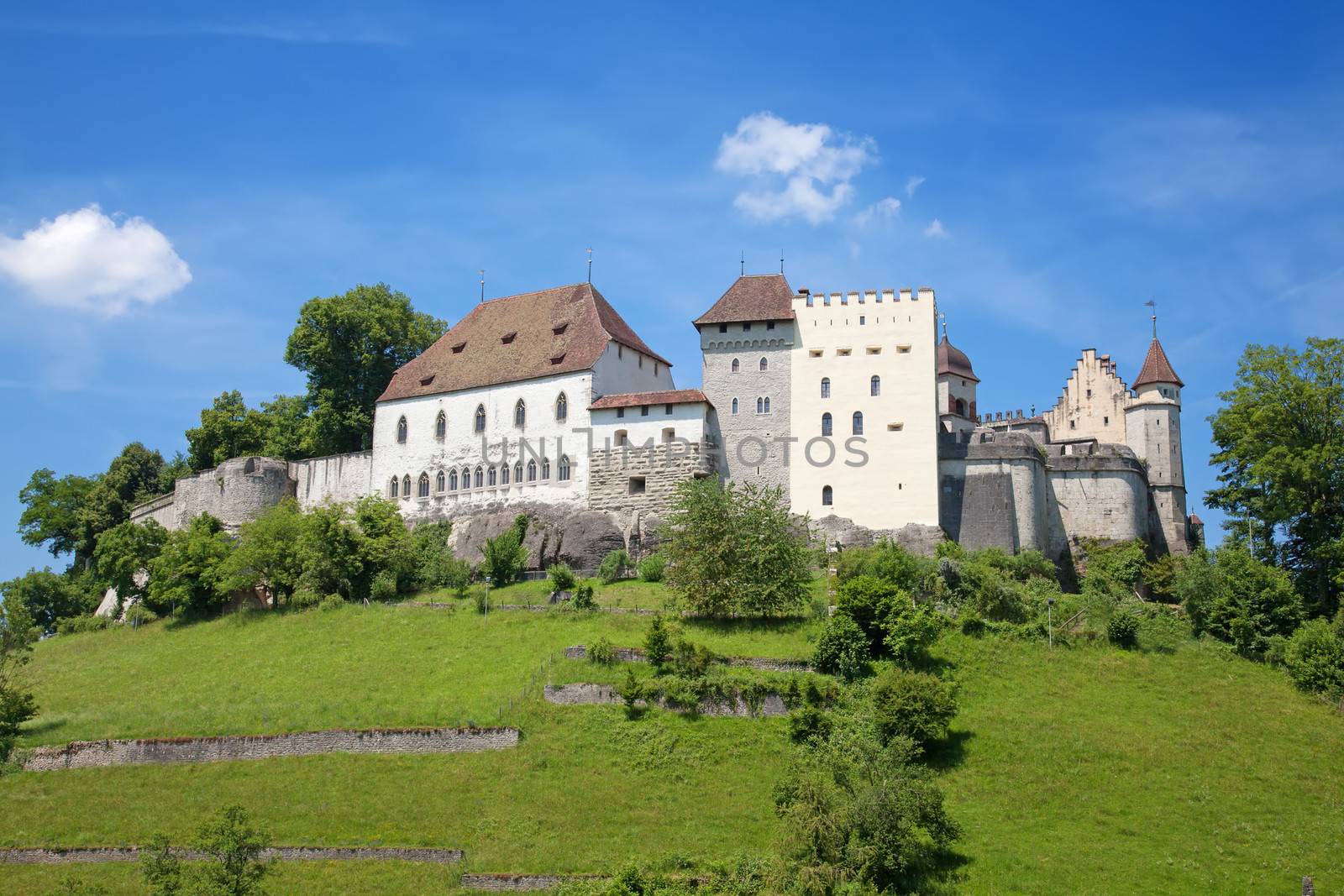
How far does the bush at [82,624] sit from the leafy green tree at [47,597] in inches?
136

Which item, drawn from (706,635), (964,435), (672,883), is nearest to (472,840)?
(672,883)

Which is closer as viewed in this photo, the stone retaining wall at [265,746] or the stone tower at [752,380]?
the stone retaining wall at [265,746]

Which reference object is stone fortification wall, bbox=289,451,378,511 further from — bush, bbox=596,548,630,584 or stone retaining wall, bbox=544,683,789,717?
stone retaining wall, bbox=544,683,789,717

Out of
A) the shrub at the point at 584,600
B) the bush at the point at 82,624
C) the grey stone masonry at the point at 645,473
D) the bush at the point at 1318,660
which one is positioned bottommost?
the bush at the point at 1318,660

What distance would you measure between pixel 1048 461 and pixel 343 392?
38.5 metres

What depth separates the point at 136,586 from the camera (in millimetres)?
68125

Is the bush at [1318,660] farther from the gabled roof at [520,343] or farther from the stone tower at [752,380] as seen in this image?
the gabled roof at [520,343]

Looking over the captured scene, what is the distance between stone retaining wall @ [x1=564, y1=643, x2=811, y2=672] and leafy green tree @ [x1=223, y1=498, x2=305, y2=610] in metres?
19.6

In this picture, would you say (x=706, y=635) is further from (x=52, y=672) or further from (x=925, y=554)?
(x=52, y=672)

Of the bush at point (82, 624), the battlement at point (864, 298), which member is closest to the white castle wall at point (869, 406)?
the battlement at point (864, 298)

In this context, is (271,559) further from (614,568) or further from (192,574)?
(614,568)

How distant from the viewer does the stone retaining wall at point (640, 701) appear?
144ft

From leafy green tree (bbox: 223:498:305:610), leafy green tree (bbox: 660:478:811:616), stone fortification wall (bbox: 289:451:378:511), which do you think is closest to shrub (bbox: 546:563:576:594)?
leafy green tree (bbox: 660:478:811:616)

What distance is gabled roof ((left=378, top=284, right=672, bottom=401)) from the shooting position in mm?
68750
